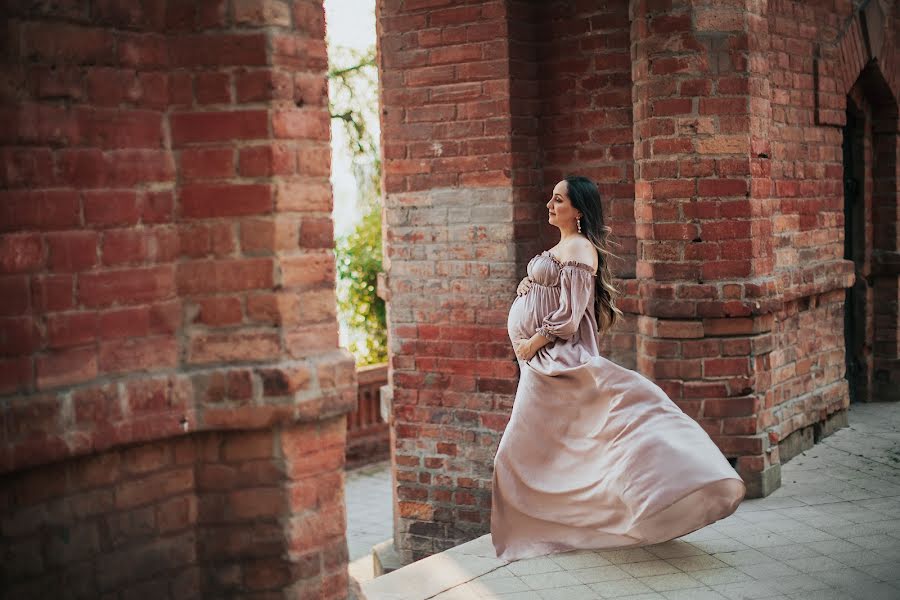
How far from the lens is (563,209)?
546 cm

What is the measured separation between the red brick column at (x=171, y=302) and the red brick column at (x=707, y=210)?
139 inches

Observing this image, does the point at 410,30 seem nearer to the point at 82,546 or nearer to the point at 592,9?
the point at 592,9

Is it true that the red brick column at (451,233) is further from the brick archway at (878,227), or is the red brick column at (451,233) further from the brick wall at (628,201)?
the brick archway at (878,227)

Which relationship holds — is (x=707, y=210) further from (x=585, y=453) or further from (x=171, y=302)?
(x=171, y=302)

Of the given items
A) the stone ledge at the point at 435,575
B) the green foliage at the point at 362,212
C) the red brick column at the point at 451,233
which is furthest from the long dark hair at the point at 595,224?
the green foliage at the point at 362,212

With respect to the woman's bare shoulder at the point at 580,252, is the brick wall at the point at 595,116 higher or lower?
higher

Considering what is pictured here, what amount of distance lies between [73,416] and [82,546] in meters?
0.38

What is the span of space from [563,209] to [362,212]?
9.17 metres

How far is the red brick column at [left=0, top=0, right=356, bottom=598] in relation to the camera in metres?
2.72

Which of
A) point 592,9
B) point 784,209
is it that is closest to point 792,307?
point 784,209

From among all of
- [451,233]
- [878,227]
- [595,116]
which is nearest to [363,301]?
[878,227]

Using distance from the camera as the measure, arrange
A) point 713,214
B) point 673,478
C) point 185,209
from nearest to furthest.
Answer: point 185,209
point 673,478
point 713,214

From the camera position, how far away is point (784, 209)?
718cm

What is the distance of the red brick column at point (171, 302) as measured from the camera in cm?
272
